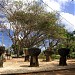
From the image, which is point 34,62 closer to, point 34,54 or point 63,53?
point 34,54

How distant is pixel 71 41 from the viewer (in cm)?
4006

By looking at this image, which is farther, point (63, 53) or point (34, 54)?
point (63, 53)

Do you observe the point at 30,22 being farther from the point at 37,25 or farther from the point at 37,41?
the point at 37,41

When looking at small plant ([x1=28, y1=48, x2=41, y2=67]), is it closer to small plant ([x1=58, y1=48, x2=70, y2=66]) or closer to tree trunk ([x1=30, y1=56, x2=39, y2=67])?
tree trunk ([x1=30, y1=56, x2=39, y2=67])

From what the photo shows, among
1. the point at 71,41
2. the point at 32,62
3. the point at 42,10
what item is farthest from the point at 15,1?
the point at 32,62

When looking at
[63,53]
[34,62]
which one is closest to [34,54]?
[34,62]

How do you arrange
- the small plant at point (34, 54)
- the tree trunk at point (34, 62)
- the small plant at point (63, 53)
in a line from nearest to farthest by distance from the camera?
1. the small plant at point (34, 54)
2. the tree trunk at point (34, 62)
3. the small plant at point (63, 53)

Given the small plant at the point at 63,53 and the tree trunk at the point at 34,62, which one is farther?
the small plant at the point at 63,53

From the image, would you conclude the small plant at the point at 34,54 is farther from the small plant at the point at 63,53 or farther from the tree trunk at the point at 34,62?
the small plant at the point at 63,53

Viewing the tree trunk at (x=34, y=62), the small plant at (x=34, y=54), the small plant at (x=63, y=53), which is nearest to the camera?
the small plant at (x=34, y=54)

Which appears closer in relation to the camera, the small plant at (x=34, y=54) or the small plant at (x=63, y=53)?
the small plant at (x=34, y=54)

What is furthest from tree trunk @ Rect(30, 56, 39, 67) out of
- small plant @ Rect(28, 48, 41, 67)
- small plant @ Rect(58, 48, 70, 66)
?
small plant @ Rect(58, 48, 70, 66)

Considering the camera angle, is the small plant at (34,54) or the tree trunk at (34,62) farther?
the tree trunk at (34,62)

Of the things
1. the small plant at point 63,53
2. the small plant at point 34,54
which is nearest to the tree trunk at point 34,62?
the small plant at point 34,54
